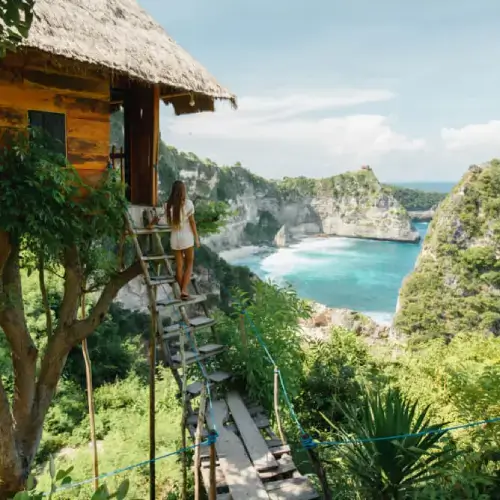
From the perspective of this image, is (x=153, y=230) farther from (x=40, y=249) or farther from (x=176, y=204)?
(x=40, y=249)

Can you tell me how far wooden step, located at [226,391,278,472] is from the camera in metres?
4.69

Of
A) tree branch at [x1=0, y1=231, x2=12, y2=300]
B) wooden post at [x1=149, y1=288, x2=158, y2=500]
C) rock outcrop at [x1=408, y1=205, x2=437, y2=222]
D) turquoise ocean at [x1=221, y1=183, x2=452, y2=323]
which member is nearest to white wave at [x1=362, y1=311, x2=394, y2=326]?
turquoise ocean at [x1=221, y1=183, x2=452, y2=323]

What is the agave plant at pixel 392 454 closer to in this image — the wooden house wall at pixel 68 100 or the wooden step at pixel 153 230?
the wooden step at pixel 153 230

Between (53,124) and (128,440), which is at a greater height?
(53,124)

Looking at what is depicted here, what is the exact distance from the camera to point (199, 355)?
18.2ft

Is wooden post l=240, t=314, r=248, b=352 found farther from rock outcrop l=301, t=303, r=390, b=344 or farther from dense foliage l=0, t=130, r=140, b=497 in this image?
rock outcrop l=301, t=303, r=390, b=344

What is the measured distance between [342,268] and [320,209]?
23.9 meters

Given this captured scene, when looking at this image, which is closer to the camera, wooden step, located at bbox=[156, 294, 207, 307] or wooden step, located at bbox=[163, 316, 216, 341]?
wooden step, located at bbox=[156, 294, 207, 307]

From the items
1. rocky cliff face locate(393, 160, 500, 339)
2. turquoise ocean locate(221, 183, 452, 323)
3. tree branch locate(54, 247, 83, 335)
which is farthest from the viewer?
turquoise ocean locate(221, 183, 452, 323)

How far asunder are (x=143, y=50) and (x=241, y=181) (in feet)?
231

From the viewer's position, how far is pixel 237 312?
21.2ft

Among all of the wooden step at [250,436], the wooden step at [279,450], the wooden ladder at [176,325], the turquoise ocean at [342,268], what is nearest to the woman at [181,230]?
the wooden ladder at [176,325]

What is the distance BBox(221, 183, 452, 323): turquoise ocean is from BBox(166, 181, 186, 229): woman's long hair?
42.8 metres

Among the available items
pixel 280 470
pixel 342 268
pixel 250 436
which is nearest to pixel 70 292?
pixel 250 436
